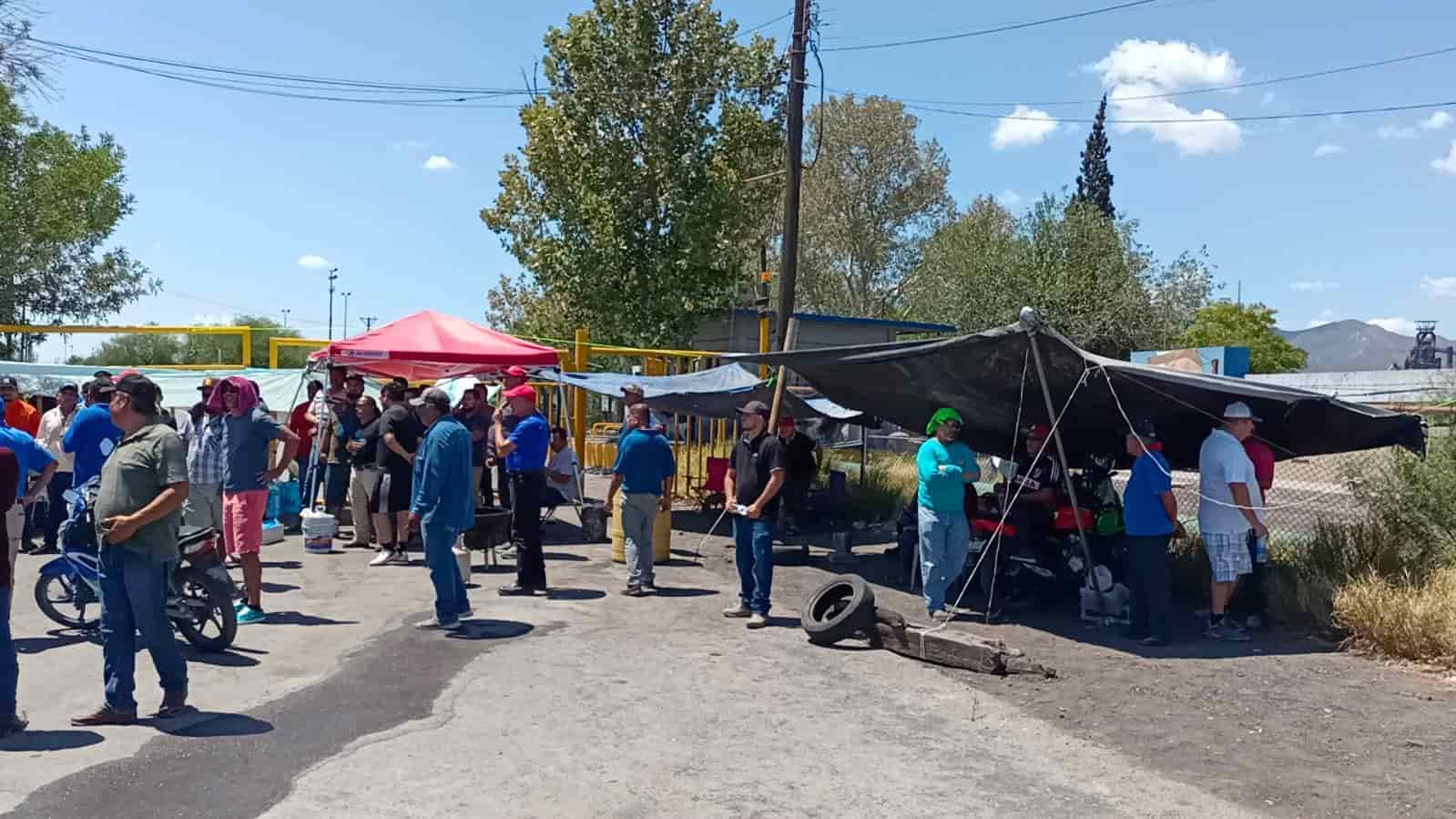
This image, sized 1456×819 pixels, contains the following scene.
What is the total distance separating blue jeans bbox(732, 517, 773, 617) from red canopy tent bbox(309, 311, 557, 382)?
5.05 meters

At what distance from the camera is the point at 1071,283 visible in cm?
4228

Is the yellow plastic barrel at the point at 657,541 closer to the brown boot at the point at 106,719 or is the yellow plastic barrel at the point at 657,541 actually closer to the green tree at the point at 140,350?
the brown boot at the point at 106,719

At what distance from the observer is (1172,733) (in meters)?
6.61

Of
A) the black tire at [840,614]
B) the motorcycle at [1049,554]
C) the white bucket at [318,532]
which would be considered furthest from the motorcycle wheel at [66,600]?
the motorcycle at [1049,554]

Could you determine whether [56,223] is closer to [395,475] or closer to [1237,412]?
[395,475]

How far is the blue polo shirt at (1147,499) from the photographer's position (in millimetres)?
8922

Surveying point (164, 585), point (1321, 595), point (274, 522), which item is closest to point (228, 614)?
point (164, 585)

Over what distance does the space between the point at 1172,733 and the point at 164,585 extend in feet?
18.3

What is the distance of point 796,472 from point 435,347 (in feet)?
15.7

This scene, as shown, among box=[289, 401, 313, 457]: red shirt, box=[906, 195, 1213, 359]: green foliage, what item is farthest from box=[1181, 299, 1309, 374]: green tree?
box=[289, 401, 313, 457]: red shirt

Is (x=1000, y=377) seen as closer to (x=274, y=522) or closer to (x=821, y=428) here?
(x=821, y=428)

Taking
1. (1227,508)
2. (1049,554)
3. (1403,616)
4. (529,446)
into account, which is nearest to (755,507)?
(529,446)

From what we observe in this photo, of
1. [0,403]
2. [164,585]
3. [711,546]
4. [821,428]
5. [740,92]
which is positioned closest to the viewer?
[164,585]

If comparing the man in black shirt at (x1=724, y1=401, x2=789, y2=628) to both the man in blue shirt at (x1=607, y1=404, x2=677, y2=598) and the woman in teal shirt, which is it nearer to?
the man in blue shirt at (x1=607, y1=404, x2=677, y2=598)
